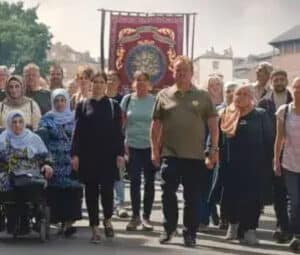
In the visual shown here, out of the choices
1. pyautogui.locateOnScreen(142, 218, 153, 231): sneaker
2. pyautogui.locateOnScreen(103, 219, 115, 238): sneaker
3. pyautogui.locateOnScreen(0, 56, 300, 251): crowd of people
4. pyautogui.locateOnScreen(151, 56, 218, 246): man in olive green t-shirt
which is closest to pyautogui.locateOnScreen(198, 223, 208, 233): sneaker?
pyautogui.locateOnScreen(0, 56, 300, 251): crowd of people

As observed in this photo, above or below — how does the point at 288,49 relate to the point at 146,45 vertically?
above

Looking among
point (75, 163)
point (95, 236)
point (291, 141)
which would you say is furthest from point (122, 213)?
point (291, 141)

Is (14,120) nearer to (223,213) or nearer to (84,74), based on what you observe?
(84,74)

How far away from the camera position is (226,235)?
36.2 ft

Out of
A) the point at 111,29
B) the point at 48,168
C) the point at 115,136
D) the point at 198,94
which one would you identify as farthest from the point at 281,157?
the point at 111,29

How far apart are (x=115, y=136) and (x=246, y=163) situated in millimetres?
1463

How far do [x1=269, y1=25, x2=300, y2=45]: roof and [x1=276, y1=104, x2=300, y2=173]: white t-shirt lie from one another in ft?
291

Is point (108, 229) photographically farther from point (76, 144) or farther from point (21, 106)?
point (21, 106)

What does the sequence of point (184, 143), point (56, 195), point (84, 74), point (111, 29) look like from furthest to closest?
point (111, 29) → point (84, 74) → point (56, 195) → point (184, 143)

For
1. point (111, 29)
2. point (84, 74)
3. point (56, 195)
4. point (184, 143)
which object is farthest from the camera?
point (111, 29)

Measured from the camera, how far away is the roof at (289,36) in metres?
98.1

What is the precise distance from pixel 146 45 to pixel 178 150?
47.3 ft

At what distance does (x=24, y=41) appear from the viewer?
82.8 m

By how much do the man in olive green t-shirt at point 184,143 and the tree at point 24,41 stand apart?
226ft
